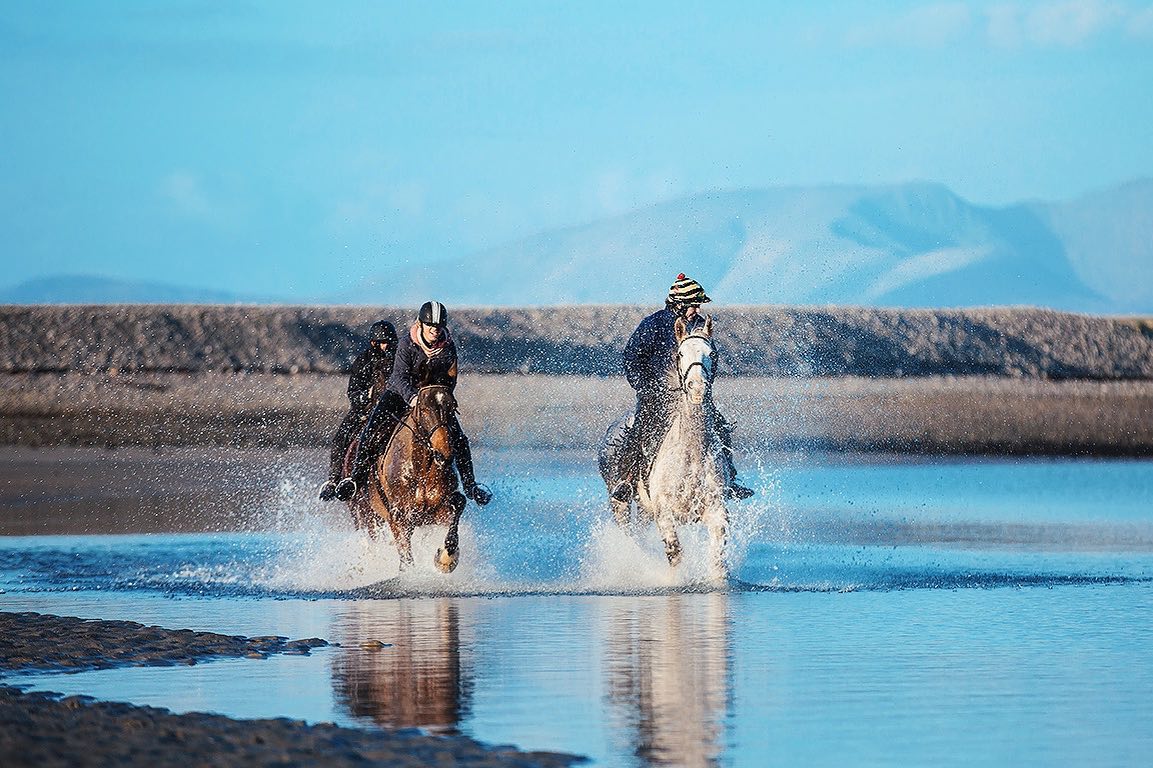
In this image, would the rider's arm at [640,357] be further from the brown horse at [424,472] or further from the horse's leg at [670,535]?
the brown horse at [424,472]

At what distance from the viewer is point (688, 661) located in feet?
38.9

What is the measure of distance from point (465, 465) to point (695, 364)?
2111 mm

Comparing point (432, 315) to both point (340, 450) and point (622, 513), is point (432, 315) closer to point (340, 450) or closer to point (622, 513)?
point (340, 450)

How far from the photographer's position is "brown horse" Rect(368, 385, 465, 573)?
634 inches

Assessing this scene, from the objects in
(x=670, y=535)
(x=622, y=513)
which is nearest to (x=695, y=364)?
(x=670, y=535)

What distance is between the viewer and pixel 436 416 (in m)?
16.1

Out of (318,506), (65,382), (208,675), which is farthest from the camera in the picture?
(65,382)

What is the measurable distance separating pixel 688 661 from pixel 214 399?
35924mm

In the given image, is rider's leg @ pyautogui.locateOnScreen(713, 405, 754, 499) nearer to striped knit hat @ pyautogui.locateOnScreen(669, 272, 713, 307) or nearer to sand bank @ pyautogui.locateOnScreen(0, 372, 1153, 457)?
striped knit hat @ pyautogui.locateOnScreen(669, 272, 713, 307)

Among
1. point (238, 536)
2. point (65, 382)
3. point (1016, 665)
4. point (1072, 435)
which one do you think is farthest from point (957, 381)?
point (1016, 665)

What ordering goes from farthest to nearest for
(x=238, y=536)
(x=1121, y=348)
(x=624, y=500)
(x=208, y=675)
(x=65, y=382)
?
(x=1121, y=348)
(x=65, y=382)
(x=238, y=536)
(x=624, y=500)
(x=208, y=675)

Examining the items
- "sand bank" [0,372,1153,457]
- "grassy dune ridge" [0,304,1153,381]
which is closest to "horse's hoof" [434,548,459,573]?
"sand bank" [0,372,1153,457]

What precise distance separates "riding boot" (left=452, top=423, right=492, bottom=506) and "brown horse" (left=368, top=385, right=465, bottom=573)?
0.27 feet

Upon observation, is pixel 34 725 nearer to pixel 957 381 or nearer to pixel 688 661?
pixel 688 661
